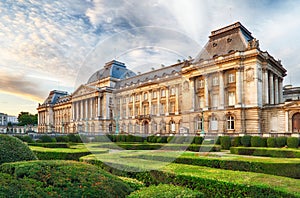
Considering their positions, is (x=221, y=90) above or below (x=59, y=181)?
above

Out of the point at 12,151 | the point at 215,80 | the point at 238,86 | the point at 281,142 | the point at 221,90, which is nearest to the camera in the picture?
the point at 12,151

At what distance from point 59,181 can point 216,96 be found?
39136mm

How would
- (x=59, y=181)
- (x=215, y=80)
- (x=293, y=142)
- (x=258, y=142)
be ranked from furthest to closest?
(x=215, y=80) < (x=258, y=142) < (x=293, y=142) < (x=59, y=181)

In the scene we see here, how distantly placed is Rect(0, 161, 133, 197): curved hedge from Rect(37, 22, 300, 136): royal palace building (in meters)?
21.4

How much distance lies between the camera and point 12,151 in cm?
857

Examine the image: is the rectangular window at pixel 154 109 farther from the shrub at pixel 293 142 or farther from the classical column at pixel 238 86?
the shrub at pixel 293 142

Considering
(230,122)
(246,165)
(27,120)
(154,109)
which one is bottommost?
(27,120)

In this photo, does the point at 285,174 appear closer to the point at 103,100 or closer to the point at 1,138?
the point at 1,138

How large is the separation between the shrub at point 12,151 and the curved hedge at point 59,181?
1434 mm

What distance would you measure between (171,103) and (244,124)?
→ 58.8 ft

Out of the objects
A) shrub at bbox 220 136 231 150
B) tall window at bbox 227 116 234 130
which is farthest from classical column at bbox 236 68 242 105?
shrub at bbox 220 136 231 150

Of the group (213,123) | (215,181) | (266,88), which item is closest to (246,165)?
(215,181)

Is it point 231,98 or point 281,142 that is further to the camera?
point 231,98

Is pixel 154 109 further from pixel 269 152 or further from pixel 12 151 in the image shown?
pixel 12 151
